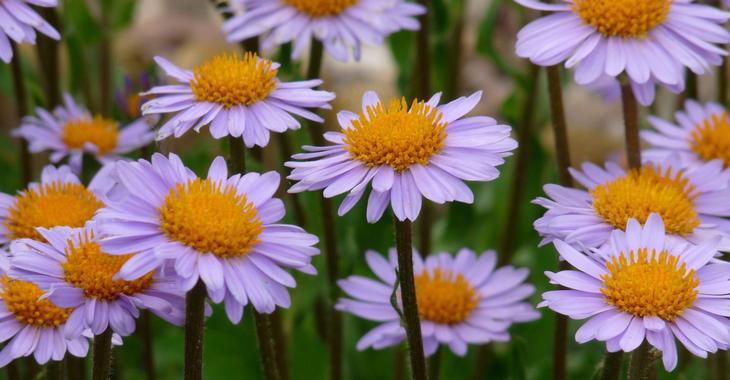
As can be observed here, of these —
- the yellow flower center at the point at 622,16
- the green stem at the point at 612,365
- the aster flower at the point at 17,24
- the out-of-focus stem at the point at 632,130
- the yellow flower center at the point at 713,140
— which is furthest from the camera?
the yellow flower center at the point at 713,140

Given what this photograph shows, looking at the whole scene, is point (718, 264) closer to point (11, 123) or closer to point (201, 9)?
point (11, 123)

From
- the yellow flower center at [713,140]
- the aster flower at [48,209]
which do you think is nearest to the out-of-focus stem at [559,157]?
the yellow flower center at [713,140]

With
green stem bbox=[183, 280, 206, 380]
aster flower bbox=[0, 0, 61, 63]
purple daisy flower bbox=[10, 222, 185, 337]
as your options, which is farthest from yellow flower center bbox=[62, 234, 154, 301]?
aster flower bbox=[0, 0, 61, 63]

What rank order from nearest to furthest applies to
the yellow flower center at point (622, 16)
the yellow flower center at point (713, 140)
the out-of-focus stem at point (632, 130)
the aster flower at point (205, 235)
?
the aster flower at point (205, 235)
the yellow flower center at point (622, 16)
the out-of-focus stem at point (632, 130)
the yellow flower center at point (713, 140)

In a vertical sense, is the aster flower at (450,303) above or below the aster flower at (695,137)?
below

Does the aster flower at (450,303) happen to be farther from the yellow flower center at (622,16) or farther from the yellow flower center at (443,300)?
the yellow flower center at (622,16)

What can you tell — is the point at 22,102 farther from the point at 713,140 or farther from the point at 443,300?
the point at 713,140

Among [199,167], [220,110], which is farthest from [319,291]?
[220,110]
